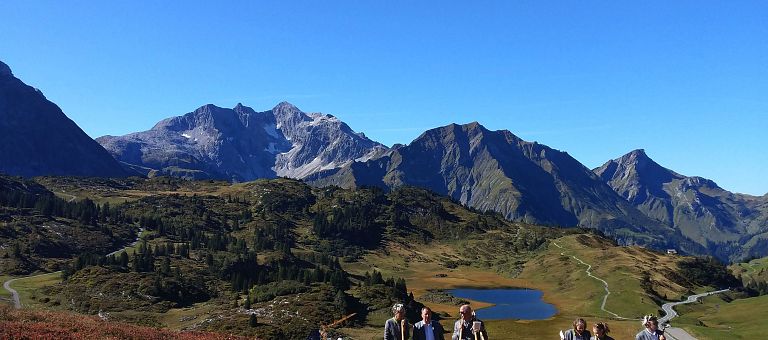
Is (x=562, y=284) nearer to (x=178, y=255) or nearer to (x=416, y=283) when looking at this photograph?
(x=416, y=283)

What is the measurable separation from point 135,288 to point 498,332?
71605 millimetres

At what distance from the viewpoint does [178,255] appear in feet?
552

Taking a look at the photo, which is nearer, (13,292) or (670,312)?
(13,292)

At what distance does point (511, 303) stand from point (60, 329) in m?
143

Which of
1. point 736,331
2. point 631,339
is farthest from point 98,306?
point 736,331

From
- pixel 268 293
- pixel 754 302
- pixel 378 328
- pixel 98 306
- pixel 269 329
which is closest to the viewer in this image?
pixel 269 329

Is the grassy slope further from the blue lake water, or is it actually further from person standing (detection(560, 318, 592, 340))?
person standing (detection(560, 318, 592, 340))

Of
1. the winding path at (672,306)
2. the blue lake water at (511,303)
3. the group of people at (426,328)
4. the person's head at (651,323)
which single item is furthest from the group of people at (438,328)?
the winding path at (672,306)

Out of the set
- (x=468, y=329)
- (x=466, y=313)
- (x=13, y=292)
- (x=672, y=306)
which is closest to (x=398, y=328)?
(x=466, y=313)

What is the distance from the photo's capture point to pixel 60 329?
2798 centimetres

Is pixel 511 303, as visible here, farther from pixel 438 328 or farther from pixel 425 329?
pixel 425 329

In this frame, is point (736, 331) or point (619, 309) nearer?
point (736, 331)

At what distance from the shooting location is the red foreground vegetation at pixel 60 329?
26455 millimetres

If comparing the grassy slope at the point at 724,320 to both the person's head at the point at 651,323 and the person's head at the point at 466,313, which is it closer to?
the person's head at the point at 651,323
